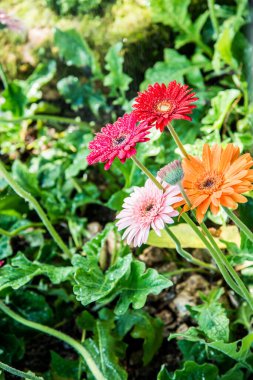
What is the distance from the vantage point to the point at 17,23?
2.02 metres

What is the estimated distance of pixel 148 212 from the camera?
817mm

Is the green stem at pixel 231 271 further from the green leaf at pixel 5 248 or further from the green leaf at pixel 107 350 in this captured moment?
the green leaf at pixel 5 248

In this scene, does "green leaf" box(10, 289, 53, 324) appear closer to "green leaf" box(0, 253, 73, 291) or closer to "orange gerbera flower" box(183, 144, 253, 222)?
"green leaf" box(0, 253, 73, 291)

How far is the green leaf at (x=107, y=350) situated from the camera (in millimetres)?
1142

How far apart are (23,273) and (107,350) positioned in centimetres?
27

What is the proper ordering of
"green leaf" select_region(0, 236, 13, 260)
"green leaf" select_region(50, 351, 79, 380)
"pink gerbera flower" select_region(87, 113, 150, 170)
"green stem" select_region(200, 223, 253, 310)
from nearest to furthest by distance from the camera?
1. "pink gerbera flower" select_region(87, 113, 150, 170)
2. "green stem" select_region(200, 223, 253, 310)
3. "green leaf" select_region(50, 351, 79, 380)
4. "green leaf" select_region(0, 236, 13, 260)

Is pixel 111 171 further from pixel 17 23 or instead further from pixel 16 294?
pixel 17 23

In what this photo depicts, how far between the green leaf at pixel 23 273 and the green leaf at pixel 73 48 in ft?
2.76

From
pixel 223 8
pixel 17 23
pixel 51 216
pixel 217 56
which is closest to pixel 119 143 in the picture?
pixel 51 216

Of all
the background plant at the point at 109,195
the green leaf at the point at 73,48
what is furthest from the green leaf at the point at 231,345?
the green leaf at the point at 73,48

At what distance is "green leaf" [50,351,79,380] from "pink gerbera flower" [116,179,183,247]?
0.56 m

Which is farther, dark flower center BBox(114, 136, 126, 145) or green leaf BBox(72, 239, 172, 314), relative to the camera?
→ green leaf BBox(72, 239, 172, 314)

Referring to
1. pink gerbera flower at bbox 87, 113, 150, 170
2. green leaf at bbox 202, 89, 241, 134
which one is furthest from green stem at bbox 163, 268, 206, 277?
pink gerbera flower at bbox 87, 113, 150, 170

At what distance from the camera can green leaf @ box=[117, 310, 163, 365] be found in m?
1.25
